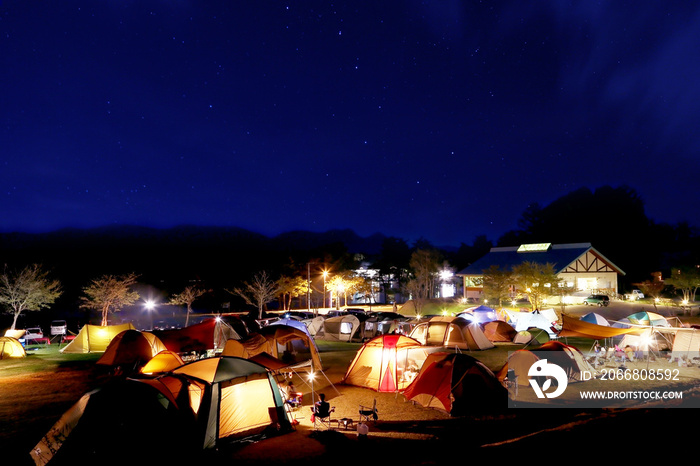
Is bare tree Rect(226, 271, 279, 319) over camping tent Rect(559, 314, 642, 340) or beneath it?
over

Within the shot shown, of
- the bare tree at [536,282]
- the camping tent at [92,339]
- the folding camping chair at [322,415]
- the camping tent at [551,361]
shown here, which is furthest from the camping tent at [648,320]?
the camping tent at [92,339]

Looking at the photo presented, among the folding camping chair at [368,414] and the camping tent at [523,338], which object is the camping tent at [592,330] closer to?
the camping tent at [523,338]

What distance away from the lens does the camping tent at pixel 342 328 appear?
24.4 meters

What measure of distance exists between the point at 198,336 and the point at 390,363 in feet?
31.4

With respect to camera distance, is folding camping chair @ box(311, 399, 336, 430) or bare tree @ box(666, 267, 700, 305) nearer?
folding camping chair @ box(311, 399, 336, 430)

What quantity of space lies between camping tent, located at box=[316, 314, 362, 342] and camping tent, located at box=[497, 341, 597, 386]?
12.3m

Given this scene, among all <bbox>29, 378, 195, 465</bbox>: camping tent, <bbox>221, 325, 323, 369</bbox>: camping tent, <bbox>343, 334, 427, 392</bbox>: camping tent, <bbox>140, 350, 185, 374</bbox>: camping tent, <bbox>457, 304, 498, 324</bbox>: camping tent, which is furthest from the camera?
<bbox>457, 304, 498, 324</bbox>: camping tent

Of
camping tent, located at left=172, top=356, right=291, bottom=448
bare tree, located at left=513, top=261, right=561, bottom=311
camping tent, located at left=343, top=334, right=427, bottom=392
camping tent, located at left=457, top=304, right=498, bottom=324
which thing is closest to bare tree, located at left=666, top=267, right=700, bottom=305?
bare tree, located at left=513, top=261, right=561, bottom=311

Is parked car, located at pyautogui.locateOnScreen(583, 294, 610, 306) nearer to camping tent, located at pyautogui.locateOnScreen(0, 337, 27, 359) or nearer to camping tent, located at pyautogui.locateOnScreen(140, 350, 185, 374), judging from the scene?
camping tent, located at pyautogui.locateOnScreen(140, 350, 185, 374)

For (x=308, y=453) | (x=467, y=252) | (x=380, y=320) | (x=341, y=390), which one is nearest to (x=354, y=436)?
(x=308, y=453)

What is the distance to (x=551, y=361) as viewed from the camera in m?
12.7

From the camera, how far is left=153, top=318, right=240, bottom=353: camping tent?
17297mm

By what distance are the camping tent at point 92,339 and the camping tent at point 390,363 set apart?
42.1 feet

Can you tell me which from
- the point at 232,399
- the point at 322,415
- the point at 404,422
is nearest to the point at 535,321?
the point at 404,422
